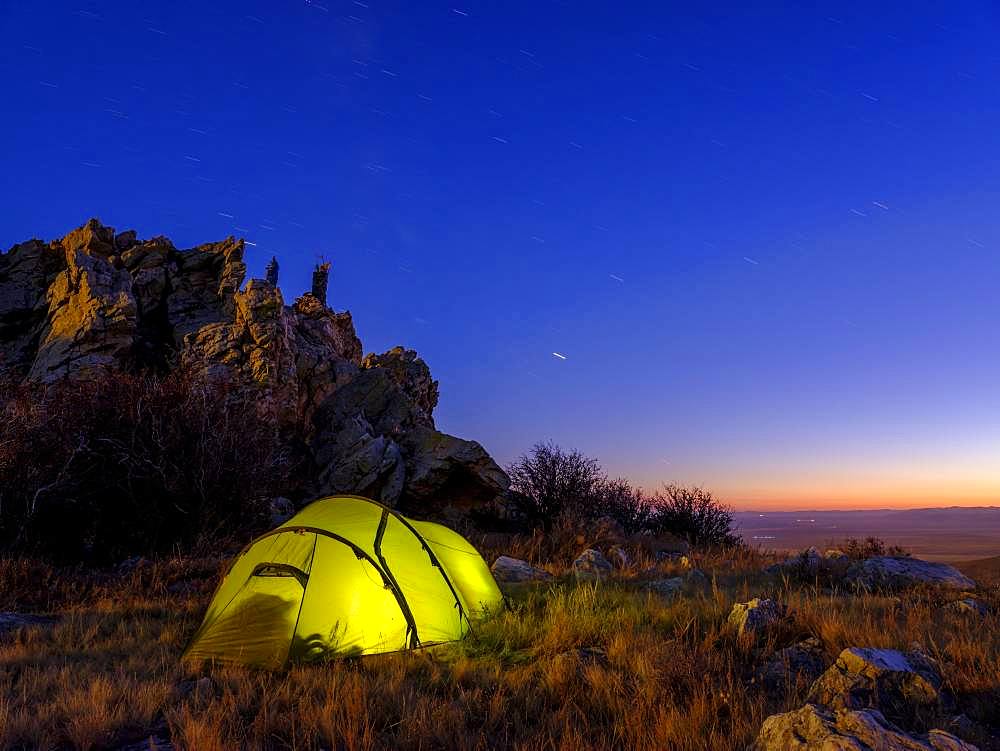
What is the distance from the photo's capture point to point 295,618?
6.39m

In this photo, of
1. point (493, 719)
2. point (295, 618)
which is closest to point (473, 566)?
point (295, 618)

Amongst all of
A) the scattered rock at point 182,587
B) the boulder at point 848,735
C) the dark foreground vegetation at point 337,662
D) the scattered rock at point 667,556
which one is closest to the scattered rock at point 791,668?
the dark foreground vegetation at point 337,662

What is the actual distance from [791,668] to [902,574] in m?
6.04

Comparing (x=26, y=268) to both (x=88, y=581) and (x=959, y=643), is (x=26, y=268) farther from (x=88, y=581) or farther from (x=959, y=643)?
(x=959, y=643)

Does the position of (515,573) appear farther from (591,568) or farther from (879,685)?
(879,685)

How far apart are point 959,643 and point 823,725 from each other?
3520 mm

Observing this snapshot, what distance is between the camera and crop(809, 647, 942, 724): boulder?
4.17 meters

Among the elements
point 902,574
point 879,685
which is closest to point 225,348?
point 902,574

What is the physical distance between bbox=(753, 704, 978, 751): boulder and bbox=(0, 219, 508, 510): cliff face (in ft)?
63.4

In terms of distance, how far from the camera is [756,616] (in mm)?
6344

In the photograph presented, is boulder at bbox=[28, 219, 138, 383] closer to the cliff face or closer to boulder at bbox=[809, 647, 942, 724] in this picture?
the cliff face

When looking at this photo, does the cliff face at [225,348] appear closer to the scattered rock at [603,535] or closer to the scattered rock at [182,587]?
the scattered rock at [603,535]

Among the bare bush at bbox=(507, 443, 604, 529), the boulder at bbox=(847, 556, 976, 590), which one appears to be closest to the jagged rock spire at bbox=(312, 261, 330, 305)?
the bare bush at bbox=(507, 443, 604, 529)

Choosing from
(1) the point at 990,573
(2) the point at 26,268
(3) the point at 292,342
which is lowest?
(1) the point at 990,573
